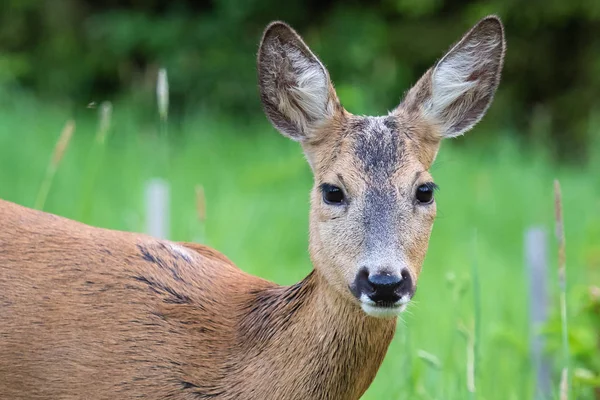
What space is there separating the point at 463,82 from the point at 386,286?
120 centimetres

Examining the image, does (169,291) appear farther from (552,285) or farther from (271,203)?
(271,203)

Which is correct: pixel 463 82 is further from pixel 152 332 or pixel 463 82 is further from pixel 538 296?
pixel 538 296

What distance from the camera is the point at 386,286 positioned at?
10.4 ft

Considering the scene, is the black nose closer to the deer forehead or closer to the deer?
the deer

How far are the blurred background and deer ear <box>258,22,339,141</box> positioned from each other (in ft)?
2.22

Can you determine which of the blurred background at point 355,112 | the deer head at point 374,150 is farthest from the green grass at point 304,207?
the deer head at point 374,150

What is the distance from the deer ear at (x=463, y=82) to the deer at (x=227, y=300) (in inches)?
6.1

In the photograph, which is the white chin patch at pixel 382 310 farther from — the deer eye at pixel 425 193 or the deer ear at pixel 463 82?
the deer ear at pixel 463 82

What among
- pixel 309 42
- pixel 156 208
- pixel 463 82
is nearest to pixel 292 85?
pixel 463 82

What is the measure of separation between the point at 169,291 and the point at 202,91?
32.1 ft

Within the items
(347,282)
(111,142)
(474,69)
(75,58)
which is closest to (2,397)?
(347,282)

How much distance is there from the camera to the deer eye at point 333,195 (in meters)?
3.55

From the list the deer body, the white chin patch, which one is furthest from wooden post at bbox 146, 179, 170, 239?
the white chin patch

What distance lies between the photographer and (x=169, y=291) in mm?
3629
